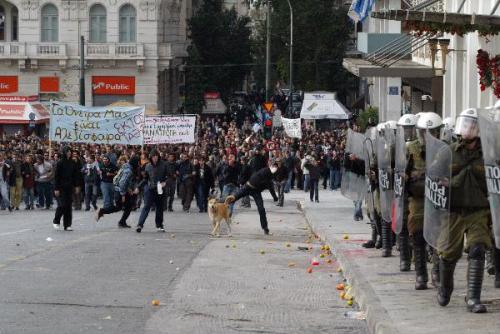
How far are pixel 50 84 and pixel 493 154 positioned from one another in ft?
180

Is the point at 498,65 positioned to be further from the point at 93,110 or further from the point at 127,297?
the point at 93,110

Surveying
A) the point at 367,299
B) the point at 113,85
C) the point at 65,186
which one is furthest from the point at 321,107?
the point at 367,299

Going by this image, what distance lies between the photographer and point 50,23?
63.8 metres

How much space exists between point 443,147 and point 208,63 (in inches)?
2529

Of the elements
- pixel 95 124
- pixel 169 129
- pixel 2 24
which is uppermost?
pixel 2 24

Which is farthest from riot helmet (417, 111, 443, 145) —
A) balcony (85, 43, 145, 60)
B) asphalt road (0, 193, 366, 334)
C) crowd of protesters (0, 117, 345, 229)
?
balcony (85, 43, 145, 60)

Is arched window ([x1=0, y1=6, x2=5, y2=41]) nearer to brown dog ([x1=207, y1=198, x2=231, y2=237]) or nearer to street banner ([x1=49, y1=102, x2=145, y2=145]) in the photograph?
street banner ([x1=49, y1=102, x2=145, y2=145])

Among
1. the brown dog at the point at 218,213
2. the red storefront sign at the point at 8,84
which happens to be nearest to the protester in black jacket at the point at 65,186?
the brown dog at the point at 218,213

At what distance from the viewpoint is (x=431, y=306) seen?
12.0 metres

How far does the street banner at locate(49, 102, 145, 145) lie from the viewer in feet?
120

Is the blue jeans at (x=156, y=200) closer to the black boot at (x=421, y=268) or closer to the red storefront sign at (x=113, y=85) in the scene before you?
the black boot at (x=421, y=268)

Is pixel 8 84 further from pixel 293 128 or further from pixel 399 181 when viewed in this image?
pixel 399 181

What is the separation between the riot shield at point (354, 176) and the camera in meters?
19.2

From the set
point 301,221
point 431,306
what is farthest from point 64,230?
point 431,306
